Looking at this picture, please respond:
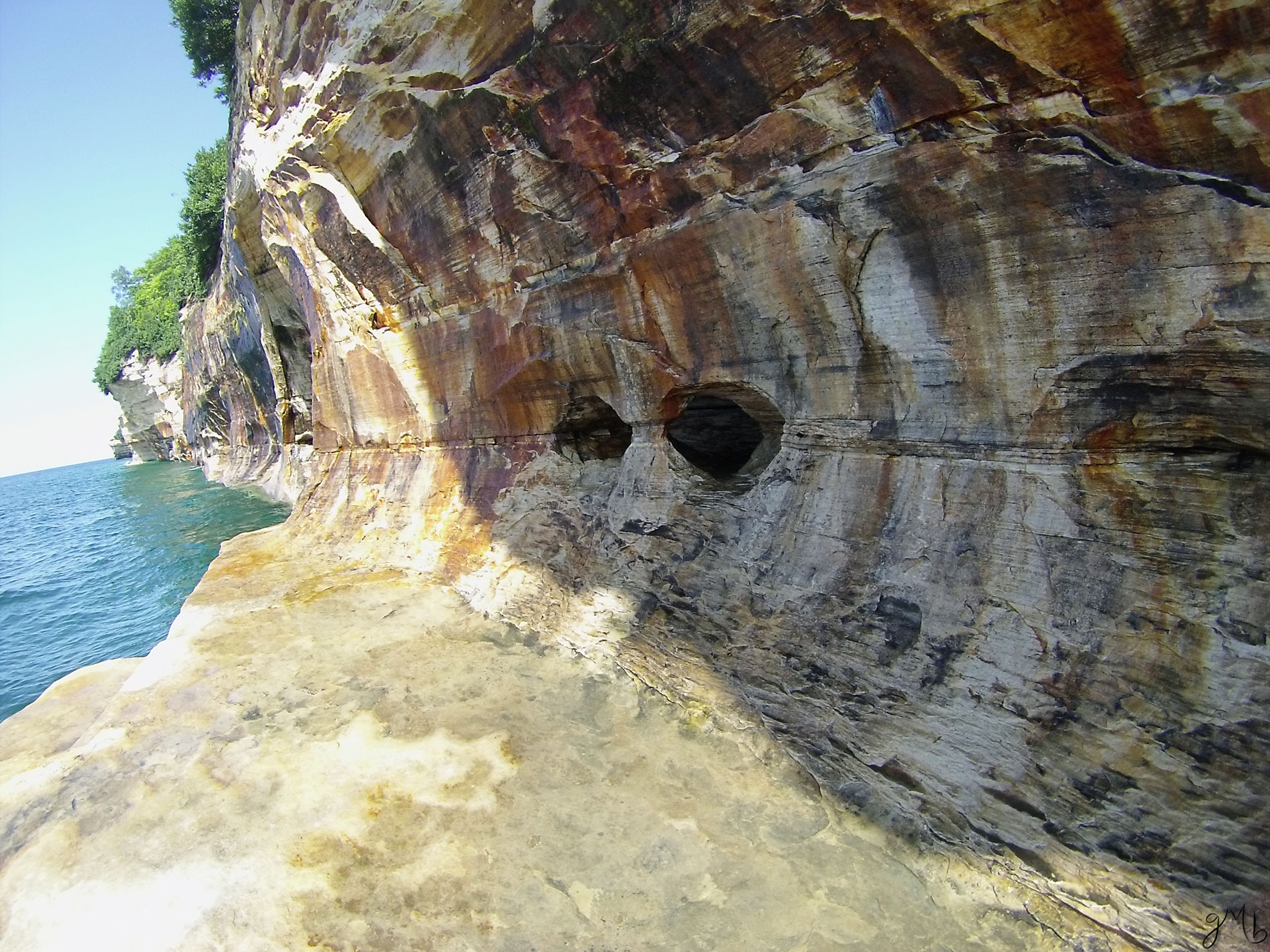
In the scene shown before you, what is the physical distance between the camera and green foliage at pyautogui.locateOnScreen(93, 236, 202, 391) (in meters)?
36.7

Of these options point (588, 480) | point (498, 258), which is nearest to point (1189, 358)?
point (588, 480)

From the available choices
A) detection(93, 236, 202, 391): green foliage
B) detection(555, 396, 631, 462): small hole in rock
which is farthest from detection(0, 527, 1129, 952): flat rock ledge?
detection(93, 236, 202, 391): green foliage

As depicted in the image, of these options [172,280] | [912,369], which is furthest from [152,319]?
[912,369]

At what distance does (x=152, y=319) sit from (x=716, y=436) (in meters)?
43.9

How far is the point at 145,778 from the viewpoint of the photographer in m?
4.35

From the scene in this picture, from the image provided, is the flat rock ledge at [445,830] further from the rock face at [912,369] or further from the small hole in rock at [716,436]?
the small hole in rock at [716,436]

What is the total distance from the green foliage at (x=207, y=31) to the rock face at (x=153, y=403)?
18568mm

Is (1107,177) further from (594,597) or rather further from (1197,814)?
(594,597)

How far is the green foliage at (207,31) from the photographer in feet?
71.4

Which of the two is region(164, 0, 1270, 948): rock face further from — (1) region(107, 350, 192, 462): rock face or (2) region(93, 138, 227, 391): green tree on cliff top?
(1) region(107, 350, 192, 462): rock face

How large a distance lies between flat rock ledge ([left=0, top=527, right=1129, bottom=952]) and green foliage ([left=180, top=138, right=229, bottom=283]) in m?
21.3

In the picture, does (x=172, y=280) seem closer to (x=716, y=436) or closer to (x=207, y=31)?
(x=207, y=31)

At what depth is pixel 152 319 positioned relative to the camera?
39594 millimetres

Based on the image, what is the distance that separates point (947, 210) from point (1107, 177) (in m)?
0.74
